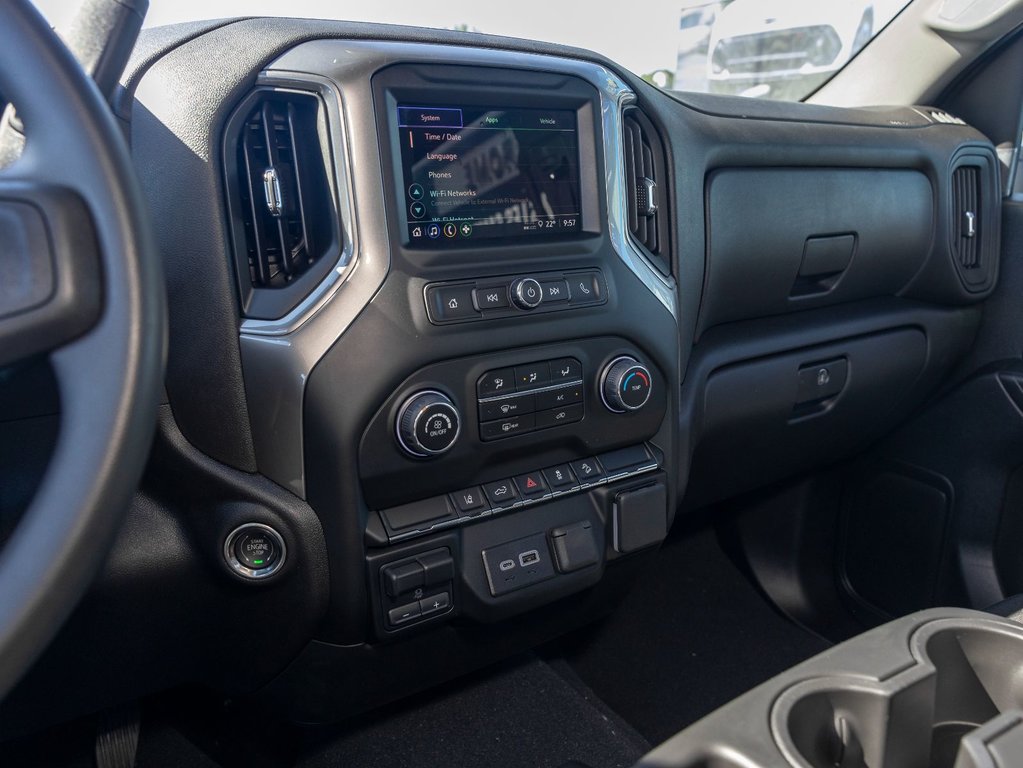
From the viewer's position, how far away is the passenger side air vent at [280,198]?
0.98m

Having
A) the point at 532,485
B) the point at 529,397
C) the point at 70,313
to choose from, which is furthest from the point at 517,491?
the point at 70,313

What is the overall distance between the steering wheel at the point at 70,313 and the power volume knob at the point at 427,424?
387mm

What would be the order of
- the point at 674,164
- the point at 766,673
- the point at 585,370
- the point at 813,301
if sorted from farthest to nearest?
the point at 766,673 < the point at 813,301 < the point at 674,164 < the point at 585,370

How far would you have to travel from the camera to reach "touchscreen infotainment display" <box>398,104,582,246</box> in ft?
3.35

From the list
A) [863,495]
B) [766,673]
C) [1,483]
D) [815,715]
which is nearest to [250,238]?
[1,483]

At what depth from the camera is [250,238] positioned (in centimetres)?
101

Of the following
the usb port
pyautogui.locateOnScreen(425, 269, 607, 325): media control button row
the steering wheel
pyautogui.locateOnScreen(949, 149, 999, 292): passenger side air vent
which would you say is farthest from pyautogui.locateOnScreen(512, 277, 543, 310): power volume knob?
pyautogui.locateOnScreen(949, 149, 999, 292): passenger side air vent

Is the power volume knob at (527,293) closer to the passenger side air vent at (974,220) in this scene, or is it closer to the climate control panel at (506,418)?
the climate control panel at (506,418)

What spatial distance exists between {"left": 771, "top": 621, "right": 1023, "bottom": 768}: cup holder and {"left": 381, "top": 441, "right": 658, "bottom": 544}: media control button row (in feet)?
1.46

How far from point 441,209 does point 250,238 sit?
8.4 inches

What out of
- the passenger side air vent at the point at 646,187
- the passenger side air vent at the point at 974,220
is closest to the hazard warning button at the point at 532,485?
the passenger side air vent at the point at 646,187

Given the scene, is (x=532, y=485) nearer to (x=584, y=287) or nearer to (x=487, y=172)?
(x=584, y=287)

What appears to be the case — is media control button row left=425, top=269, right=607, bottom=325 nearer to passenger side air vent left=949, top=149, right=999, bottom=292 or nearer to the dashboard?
the dashboard

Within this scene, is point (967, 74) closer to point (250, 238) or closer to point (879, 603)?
point (879, 603)
